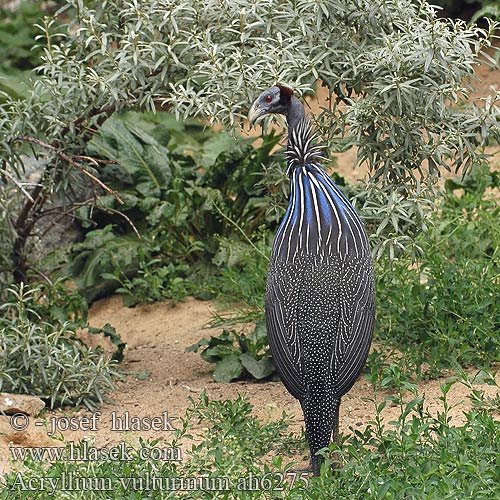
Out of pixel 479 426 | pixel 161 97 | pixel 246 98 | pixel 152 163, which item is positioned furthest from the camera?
pixel 152 163

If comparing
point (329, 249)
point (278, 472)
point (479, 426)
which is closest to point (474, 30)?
point (329, 249)

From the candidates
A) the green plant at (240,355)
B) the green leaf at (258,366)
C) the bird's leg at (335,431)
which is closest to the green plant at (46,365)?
the green plant at (240,355)

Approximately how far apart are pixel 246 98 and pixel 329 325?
1216 millimetres

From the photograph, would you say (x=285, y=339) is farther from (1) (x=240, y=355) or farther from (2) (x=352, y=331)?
(1) (x=240, y=355)

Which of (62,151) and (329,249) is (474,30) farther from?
(62,151)

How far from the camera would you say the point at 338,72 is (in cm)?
514

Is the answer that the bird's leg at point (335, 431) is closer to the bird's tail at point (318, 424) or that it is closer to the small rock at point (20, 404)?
the bird's tail at point (318, 424)

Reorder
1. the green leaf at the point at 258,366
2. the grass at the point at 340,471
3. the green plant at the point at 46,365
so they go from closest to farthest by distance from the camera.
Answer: the grass at the point at 340,471, the green plant at the point at 46,365, the green leaf at the point at 258,366

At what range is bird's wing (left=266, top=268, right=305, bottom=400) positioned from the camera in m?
4.39

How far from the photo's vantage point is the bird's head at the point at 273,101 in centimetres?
461

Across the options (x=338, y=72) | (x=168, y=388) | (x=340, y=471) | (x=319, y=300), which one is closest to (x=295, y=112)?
(x=338, y=72)

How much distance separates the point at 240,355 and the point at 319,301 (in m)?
1.50

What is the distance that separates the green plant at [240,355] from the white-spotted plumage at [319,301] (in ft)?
→ 3.92

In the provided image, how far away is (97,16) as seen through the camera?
5.54 meters
